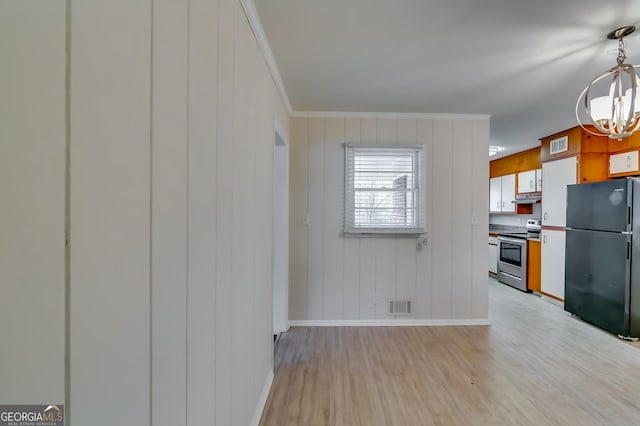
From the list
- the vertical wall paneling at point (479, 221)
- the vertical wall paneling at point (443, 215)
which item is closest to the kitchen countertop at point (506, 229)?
the vertical wall paneling at point (479, 221)

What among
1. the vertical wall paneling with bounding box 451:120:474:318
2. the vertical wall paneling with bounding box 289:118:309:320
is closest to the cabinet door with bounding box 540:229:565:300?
the vertical wall paneling with bounding box 451:120:474:318

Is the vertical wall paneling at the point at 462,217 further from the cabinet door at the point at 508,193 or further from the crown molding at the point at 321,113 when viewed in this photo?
the cabinet door at the point at 508,193

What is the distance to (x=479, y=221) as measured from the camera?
329 centimetres

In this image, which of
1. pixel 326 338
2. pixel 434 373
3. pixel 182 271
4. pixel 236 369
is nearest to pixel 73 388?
pixel 182 271

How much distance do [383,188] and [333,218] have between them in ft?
2.27

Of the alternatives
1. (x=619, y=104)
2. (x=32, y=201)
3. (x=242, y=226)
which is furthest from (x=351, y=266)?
(x=32, y=201)

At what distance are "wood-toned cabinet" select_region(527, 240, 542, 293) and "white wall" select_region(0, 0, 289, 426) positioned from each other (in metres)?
4.91

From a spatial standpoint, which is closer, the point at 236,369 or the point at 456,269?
the point at 236,369

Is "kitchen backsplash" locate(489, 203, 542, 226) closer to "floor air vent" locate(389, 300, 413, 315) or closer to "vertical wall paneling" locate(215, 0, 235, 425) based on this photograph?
"floor air vent" locate(389, 300, 413, 315)

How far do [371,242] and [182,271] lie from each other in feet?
8.54

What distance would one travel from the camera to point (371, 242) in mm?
3248

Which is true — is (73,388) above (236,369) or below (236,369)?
above

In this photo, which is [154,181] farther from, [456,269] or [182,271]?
[456,269]

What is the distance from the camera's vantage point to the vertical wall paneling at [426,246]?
3.25 meters
